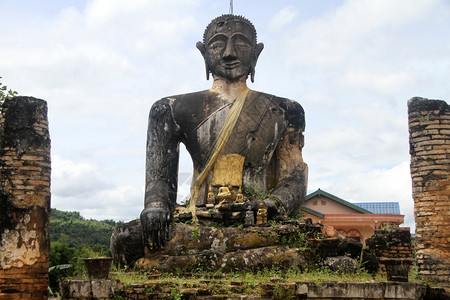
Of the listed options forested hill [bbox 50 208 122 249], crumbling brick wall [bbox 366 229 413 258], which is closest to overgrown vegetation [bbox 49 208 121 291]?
forested hill [bbox 50 208 122 249]

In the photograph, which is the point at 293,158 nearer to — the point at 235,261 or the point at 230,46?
the point at 230,46

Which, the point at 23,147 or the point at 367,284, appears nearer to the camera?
the point at 367,284

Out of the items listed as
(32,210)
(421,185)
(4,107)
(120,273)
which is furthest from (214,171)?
(4,107)

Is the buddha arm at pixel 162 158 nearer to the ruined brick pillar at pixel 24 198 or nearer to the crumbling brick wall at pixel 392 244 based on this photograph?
the ruined brick pillar at pixel 24 198

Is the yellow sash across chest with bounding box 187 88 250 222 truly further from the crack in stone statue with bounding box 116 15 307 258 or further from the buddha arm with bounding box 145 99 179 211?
the buddha arm with bounding box 145 99 179 211

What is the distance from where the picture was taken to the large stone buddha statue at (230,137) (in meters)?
8.09

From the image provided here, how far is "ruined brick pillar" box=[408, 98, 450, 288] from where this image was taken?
31.0ft

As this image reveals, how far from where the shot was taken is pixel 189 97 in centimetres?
854

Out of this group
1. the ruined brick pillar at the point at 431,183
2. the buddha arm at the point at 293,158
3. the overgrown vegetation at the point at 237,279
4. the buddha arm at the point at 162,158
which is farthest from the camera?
the ruined brick pillar at the point at 431,183

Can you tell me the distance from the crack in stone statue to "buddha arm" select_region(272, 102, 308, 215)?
0.04 ft

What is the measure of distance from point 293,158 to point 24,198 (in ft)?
17.1

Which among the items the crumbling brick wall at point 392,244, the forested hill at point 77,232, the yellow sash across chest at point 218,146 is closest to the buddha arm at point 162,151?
the yellow sash across chest at point 218,146

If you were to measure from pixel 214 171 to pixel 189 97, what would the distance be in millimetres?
1116

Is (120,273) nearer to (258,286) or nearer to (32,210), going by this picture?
(258,286)
